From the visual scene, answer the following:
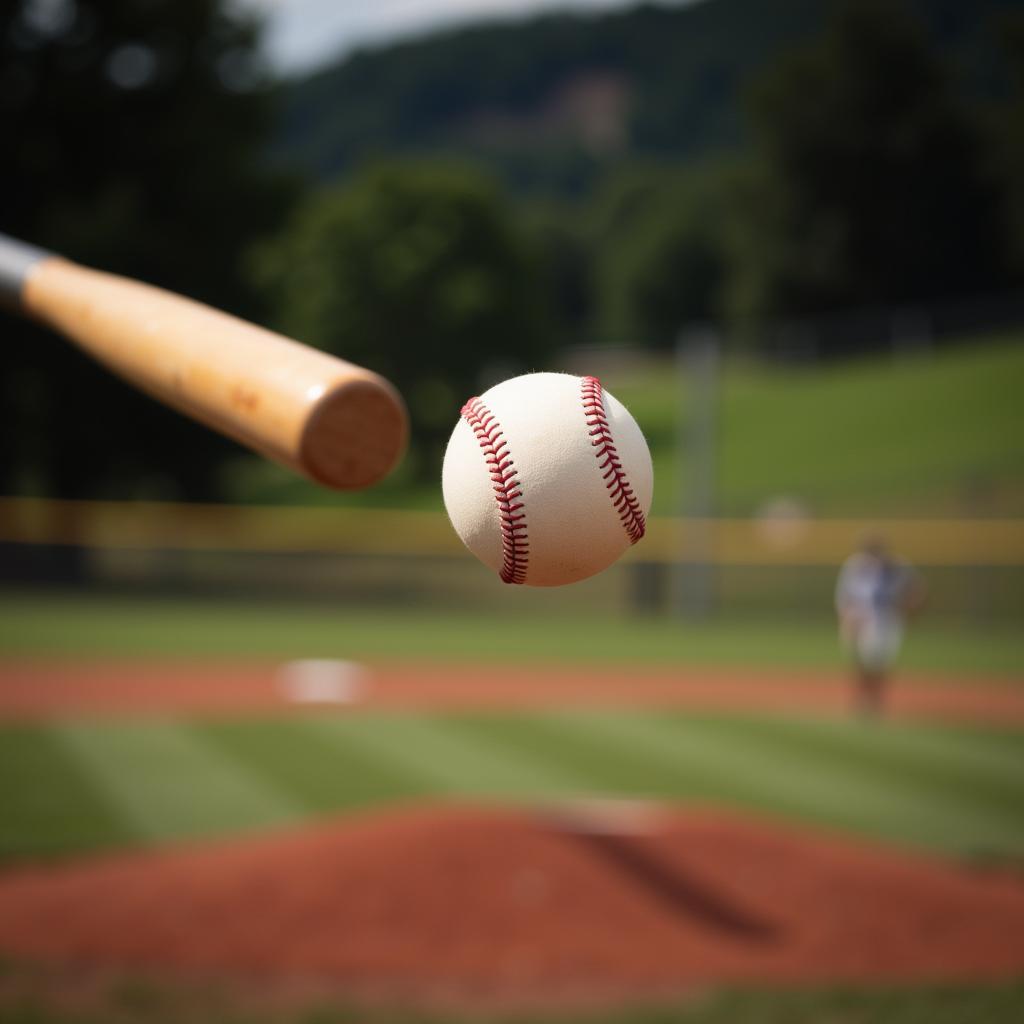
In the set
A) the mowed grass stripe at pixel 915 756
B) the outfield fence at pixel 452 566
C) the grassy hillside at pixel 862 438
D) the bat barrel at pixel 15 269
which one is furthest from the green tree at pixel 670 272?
the bat barrel at pixel 15 269

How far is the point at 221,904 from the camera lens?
18.9 feet

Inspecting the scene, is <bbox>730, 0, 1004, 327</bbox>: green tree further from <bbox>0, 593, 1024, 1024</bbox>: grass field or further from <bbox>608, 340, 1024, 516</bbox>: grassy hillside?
<bbox>0, 593, 1024, 1024</bbox>: grass field

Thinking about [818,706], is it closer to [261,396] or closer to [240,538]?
[261,396]

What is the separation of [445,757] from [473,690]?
3.29 meters

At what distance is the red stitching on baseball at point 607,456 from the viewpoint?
1.41 meters

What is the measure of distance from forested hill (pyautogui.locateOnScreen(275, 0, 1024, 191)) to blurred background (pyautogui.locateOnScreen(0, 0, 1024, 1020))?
39.6 metres

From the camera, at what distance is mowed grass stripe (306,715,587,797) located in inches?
341

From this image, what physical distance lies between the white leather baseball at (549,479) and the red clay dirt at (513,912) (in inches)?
161

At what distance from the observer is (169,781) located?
8.83m

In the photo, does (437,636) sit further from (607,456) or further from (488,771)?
(607,456)

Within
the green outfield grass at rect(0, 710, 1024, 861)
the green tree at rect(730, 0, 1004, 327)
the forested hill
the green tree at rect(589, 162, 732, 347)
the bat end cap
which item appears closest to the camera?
the bat end cap

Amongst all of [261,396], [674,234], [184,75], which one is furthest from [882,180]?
[261,396]

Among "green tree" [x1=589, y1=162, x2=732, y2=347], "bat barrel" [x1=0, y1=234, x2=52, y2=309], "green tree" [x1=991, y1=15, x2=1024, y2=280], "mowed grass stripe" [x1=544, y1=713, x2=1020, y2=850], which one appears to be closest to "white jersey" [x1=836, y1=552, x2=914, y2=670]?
"mowed grass stripe" [x1=544, y1=713, x2=1020, y2=850]

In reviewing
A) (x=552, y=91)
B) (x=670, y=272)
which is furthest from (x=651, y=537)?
(x=552, y=91)
